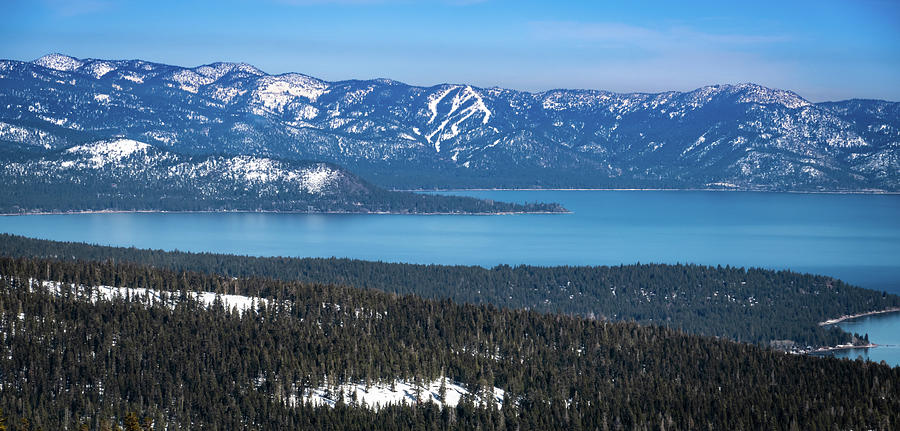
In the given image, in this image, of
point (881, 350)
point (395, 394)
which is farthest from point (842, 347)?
point (395, 394)

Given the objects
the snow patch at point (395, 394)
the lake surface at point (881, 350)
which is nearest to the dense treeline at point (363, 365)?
the snow patch at point (395, 394)

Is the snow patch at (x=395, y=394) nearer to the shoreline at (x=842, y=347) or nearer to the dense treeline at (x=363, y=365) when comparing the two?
the dense treeline at (x=363, y=365)

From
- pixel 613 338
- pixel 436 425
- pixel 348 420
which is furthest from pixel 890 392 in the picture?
pixel 348 420

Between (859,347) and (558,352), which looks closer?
(558,352)

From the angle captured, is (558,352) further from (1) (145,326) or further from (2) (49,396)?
(2) (49,396)

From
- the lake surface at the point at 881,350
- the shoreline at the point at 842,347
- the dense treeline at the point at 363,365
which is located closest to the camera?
the dense treeline at the point at 363,365

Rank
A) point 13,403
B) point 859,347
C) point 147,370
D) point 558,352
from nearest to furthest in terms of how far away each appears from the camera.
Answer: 1. point 13,403
2. point 147,370
3. point 558,352
4. point 859,347

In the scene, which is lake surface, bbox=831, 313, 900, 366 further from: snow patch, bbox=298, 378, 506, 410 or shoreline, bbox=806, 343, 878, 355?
snow patch, bbox=298, 378, 506, 410

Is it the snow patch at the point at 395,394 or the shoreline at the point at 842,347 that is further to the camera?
the shoreline at the point at 842,347

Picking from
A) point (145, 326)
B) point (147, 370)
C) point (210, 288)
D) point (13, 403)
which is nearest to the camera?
point (13, 403)
